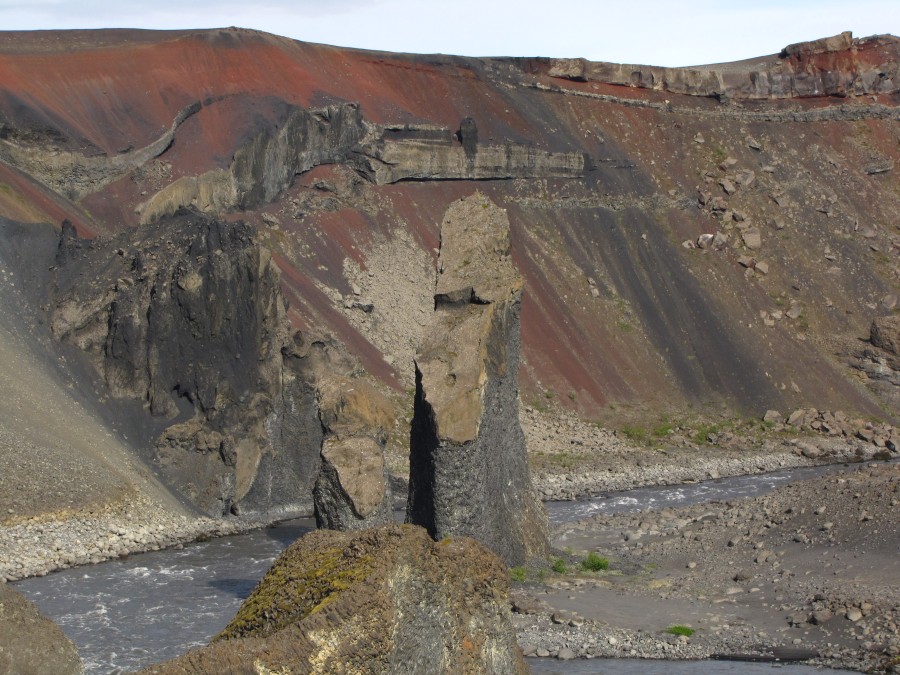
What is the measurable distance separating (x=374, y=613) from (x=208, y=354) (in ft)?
106

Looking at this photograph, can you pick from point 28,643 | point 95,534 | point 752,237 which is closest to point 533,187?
point 752,237

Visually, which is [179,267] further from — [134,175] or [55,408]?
[134,175]

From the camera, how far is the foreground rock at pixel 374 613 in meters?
12.7

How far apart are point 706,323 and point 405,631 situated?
2189 inches

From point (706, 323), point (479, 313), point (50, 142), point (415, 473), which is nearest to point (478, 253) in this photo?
point (479, 313)

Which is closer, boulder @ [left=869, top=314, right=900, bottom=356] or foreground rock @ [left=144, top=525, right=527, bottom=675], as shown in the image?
foreground rock @ [left=144, top=525, right=527, bottom=675]

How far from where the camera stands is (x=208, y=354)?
1772 inches

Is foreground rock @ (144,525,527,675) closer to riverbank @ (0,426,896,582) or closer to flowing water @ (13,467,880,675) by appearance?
flowing water @ (13,467,880,675)

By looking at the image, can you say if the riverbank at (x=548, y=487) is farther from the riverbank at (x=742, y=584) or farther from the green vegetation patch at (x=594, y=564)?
the green vegetation patch at (x=594, y=564)

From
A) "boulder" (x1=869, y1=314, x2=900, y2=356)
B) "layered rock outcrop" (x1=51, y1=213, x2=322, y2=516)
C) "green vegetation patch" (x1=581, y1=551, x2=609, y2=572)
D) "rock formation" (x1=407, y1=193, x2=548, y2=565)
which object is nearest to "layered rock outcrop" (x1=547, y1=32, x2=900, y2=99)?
"boulder" (x1=869, y1=314, x2=900, y2=356)

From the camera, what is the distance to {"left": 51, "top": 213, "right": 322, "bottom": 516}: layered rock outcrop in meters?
43.4

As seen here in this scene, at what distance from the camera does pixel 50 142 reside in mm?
57969

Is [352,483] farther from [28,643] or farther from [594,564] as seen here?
[28,643]

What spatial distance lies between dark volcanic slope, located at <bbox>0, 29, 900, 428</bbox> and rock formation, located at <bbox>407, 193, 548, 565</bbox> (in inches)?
1000
